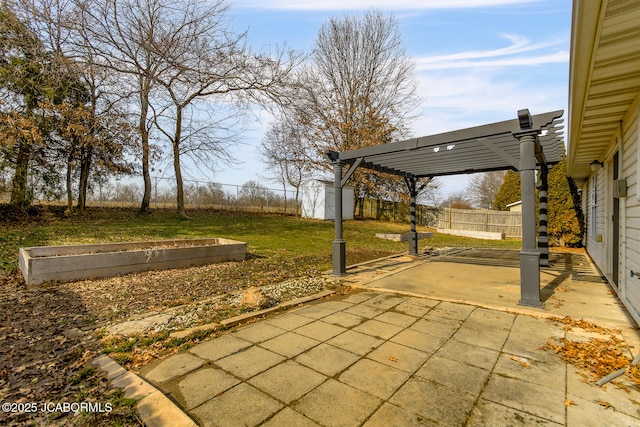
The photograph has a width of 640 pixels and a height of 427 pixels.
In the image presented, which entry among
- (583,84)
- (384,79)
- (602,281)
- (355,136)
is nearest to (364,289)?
(583,84)

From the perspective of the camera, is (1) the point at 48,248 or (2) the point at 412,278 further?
(2) the point at 412,278

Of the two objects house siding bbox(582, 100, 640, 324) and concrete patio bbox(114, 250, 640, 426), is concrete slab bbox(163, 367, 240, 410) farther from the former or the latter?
house siding bbox(582, 100, 640, 324)

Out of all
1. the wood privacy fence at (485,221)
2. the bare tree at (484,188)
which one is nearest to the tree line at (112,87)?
the wood privacy fence at (485,221)

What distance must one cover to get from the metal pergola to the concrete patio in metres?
0.87

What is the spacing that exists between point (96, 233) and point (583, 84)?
32.3ft

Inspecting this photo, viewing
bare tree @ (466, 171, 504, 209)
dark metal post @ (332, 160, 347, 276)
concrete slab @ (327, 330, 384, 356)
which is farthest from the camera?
bare tree @ (466, 171, 504, 209)

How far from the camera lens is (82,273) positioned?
486cm

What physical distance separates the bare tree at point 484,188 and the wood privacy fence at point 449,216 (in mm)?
17090

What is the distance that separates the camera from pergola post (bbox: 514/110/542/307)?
3914 millimetres

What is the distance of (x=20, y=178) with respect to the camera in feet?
31.5

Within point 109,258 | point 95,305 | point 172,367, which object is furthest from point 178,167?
point 172,367

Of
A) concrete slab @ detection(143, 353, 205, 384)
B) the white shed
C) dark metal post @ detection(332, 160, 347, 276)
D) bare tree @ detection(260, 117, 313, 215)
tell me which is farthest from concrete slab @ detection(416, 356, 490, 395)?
bare tree @ detection(260, 117, 313, 215)

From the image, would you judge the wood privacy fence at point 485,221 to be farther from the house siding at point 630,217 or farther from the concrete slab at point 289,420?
the concrete slab at point 289,420

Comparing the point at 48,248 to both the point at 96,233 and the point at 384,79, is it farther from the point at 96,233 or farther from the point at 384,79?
the point at 384,79
